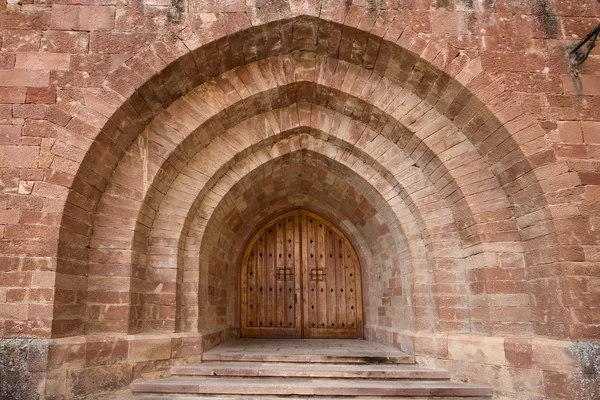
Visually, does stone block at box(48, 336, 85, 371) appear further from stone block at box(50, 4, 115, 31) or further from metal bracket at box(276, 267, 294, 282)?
metal bracket at box(276, 267, 294, 282)

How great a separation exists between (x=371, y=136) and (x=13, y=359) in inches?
171

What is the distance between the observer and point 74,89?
444 cm

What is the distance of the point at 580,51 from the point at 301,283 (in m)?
4.85

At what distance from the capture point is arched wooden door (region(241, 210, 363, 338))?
7035 millimetres

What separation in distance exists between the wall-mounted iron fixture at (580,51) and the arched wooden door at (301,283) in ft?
13.1

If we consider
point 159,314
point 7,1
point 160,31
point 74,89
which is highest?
point 7,1

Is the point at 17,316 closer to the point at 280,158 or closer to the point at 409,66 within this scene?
the point at 280,158

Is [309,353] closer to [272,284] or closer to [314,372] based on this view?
[314,372]

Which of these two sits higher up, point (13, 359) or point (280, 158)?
point (280, 158)

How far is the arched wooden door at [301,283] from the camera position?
7.04m

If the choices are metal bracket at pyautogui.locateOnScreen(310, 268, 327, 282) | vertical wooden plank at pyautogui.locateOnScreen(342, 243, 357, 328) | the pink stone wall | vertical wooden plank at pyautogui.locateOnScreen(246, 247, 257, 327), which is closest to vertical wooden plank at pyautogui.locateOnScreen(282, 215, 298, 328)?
metal bracket at pyautogui.locateOnScreen(310, 268, 327, 282)

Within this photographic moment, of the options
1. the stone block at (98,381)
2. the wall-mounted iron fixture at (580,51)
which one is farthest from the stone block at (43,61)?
the wall-mounted iron fixture at (580,51)

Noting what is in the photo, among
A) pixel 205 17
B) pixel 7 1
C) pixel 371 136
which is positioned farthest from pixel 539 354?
pixel 7 1

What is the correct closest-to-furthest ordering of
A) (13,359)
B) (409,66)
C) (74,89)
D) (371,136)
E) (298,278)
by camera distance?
(13,359), (74,89), (409,66), (371,136), (298,278)
